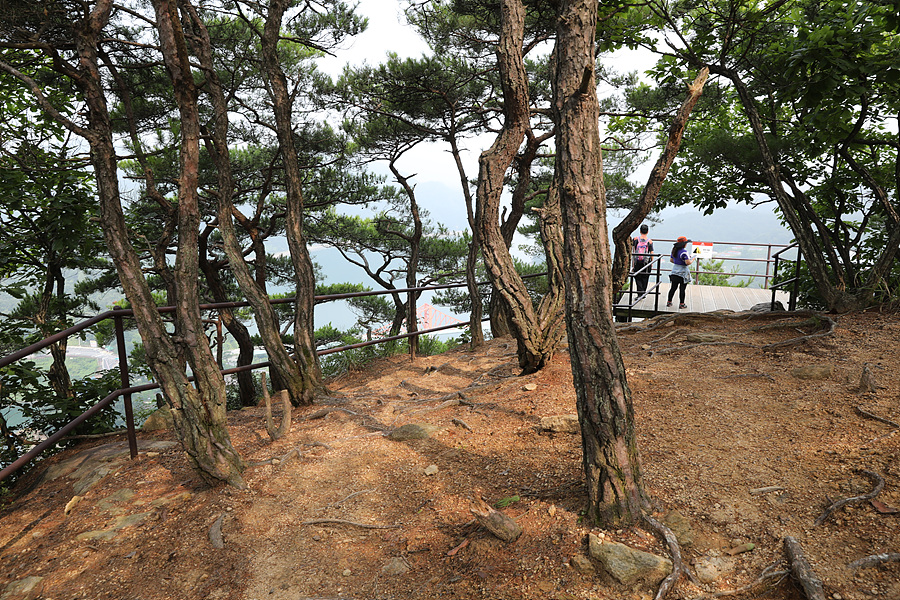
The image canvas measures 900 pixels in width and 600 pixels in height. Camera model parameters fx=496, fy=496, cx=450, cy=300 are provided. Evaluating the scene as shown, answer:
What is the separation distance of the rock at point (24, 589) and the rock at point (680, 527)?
99.3 inches

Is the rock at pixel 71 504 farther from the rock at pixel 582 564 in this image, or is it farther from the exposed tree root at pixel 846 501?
the exposed tree root at pixel 846 501

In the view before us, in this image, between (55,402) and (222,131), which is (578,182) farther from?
(55,402)

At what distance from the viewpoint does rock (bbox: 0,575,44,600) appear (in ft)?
6.41

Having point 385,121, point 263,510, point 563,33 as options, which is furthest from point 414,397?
point 385,121

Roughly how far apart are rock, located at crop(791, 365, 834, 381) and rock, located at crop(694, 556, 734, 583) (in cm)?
235

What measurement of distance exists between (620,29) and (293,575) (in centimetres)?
610

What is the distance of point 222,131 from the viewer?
165 inches

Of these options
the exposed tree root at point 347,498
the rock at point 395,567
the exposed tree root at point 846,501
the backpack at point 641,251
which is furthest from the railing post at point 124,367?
the backpack at point 641,251

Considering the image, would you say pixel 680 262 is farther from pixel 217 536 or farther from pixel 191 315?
pixel 217 536

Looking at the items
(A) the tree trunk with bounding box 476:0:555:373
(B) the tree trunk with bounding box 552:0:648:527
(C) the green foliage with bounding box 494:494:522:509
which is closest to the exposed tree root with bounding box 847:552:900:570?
(B) the tree trunk with bounding box 552:0:648:527

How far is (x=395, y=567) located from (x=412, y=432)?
1.30m

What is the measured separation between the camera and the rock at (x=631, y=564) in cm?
173

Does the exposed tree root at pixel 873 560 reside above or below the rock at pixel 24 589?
above

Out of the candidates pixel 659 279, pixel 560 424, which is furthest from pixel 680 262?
pixel 560 424
